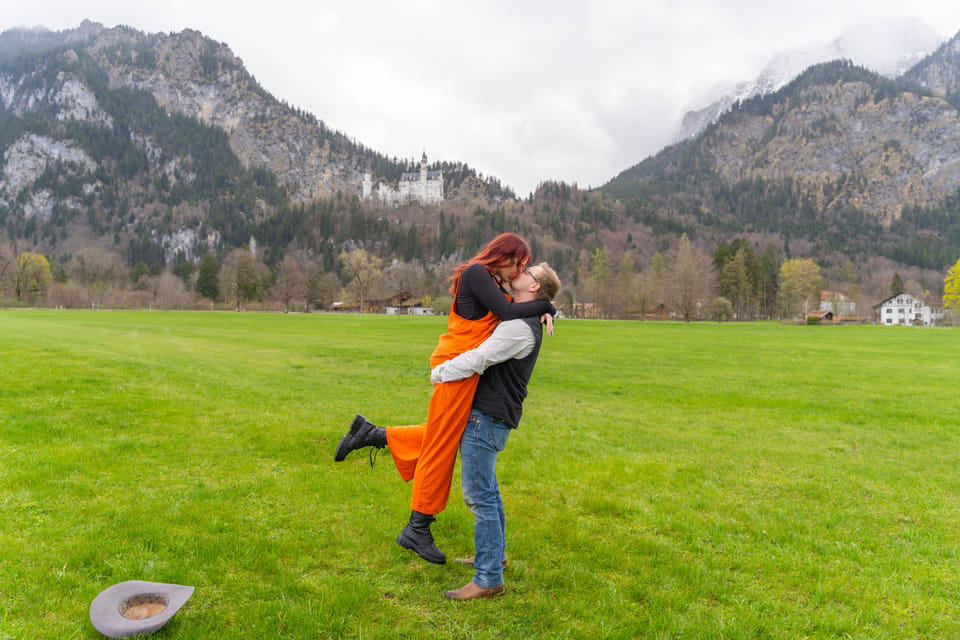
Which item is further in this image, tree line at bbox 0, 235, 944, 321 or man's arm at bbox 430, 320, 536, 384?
tree line at bbox 0, 235, 944, 321

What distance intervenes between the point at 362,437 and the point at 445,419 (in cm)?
140

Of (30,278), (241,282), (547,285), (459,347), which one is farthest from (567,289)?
(30,278)

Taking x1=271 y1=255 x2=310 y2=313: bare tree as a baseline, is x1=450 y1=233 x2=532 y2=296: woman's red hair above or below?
below

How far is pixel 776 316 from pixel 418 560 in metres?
132

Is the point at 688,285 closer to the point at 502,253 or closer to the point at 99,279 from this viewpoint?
the point at 502,253

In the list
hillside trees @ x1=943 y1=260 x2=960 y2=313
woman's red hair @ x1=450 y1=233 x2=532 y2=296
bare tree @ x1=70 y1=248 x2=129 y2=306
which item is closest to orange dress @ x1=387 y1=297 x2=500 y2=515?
woman's red hair @ x1=450 y1=233 x2=532 y2=296

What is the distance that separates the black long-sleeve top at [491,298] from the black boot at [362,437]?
6.25 ft

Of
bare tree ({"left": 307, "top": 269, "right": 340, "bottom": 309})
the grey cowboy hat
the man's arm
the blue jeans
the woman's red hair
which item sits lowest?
the grey cowboy hat

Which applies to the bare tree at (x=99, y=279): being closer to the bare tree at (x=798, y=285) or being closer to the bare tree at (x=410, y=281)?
the bare tree at (x=410, y=281)

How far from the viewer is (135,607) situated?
3676mm

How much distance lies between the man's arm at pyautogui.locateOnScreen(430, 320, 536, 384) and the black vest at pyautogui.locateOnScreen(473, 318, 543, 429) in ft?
0.54

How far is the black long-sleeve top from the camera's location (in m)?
4.04

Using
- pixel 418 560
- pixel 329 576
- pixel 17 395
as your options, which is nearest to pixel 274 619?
pixel 329 576

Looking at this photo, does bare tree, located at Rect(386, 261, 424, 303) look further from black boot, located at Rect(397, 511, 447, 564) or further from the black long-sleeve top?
the black long-sleeve top
